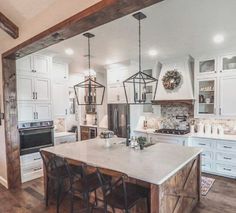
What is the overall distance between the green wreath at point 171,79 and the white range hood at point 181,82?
68 mm

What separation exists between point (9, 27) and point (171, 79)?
11.9ft

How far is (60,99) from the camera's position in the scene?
15.6 feet

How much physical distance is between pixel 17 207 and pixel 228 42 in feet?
15.3

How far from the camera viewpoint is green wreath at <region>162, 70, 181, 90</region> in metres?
4.79

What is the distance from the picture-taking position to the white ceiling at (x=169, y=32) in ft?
7.73

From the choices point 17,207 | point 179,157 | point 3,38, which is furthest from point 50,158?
point 3,38

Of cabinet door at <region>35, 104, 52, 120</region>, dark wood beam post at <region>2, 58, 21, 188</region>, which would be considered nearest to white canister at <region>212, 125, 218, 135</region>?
cabinet door at <region>35, 104, 52, 120</region>

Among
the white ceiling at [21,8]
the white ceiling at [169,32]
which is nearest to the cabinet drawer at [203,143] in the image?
the white ceiling at [169,32]

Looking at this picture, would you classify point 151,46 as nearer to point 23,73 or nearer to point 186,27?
point 186,27

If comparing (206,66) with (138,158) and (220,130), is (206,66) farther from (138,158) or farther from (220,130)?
(138,158)

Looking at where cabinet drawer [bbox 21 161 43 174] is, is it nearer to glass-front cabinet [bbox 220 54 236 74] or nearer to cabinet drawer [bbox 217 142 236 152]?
cabinet drawer [bbox 217 142 236 152]

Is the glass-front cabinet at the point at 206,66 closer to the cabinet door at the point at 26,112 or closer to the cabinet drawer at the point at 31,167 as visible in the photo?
the cabinet door at the point at 26,112

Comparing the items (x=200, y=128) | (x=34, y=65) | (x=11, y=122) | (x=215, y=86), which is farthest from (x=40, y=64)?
(x=200, y=128)

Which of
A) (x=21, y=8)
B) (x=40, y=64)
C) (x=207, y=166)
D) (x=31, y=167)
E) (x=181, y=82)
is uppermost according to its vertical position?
(x=21, y=8)
